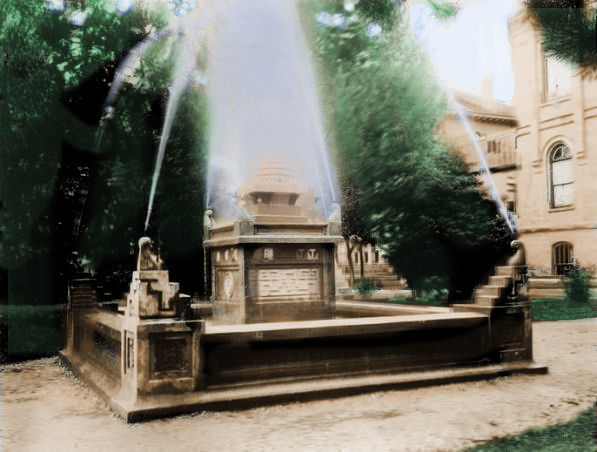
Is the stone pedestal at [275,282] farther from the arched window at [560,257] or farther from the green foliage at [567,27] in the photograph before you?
the arched window at [560,257]

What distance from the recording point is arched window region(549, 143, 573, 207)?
2900 cm

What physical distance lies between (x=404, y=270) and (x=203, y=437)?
18.2 meters

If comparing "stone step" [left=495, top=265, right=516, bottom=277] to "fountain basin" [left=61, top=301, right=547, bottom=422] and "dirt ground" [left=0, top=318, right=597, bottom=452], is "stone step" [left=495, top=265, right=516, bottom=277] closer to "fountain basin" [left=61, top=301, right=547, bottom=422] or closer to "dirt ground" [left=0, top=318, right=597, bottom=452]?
"fountain basin" [left=61, top=301, right=547, bottom=422]

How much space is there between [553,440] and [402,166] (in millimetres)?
17530

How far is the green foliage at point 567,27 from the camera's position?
3.99 meters

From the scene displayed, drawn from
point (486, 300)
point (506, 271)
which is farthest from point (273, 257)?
point (506, 271)

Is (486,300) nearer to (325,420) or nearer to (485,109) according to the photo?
(325,420)

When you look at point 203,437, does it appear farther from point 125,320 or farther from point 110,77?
point 110,77

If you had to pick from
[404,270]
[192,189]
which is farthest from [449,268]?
[192,189]

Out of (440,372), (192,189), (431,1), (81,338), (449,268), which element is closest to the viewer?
(431,1)

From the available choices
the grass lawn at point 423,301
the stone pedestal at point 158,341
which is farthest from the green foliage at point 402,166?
the stone pedestal at point 158,341

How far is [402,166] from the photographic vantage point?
2256cm

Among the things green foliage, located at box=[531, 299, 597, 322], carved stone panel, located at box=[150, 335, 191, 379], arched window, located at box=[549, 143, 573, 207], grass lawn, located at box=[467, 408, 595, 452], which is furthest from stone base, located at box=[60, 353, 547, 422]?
arched window, located at box=[549, 143, 573, 207]

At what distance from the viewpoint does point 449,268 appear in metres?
22.4
